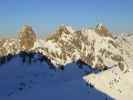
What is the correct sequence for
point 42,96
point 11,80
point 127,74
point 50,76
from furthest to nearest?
point 50,76, point 11,80, point 127,74, point 42,96

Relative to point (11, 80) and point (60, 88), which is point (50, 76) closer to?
point (11, 80)

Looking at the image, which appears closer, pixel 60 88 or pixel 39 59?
pixel 60 88

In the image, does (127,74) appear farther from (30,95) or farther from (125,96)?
(30,95)

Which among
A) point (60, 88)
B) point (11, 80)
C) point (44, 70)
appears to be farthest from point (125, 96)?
point (44, 70)

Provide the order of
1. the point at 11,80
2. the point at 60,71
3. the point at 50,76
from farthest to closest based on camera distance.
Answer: the point at 60,71, the point at 50,76, the point at 11,80

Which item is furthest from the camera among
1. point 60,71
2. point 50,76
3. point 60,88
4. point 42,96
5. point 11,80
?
point 60,71

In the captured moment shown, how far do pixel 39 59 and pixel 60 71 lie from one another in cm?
1395

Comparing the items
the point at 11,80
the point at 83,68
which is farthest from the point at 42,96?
the point at 83,68

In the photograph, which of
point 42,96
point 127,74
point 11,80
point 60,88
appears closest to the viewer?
point 42,96

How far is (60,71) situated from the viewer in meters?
188

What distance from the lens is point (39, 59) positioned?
194 meters

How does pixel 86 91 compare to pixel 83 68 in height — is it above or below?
above

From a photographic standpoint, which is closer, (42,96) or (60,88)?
(42,96)

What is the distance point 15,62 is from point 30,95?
120724 millimetres
